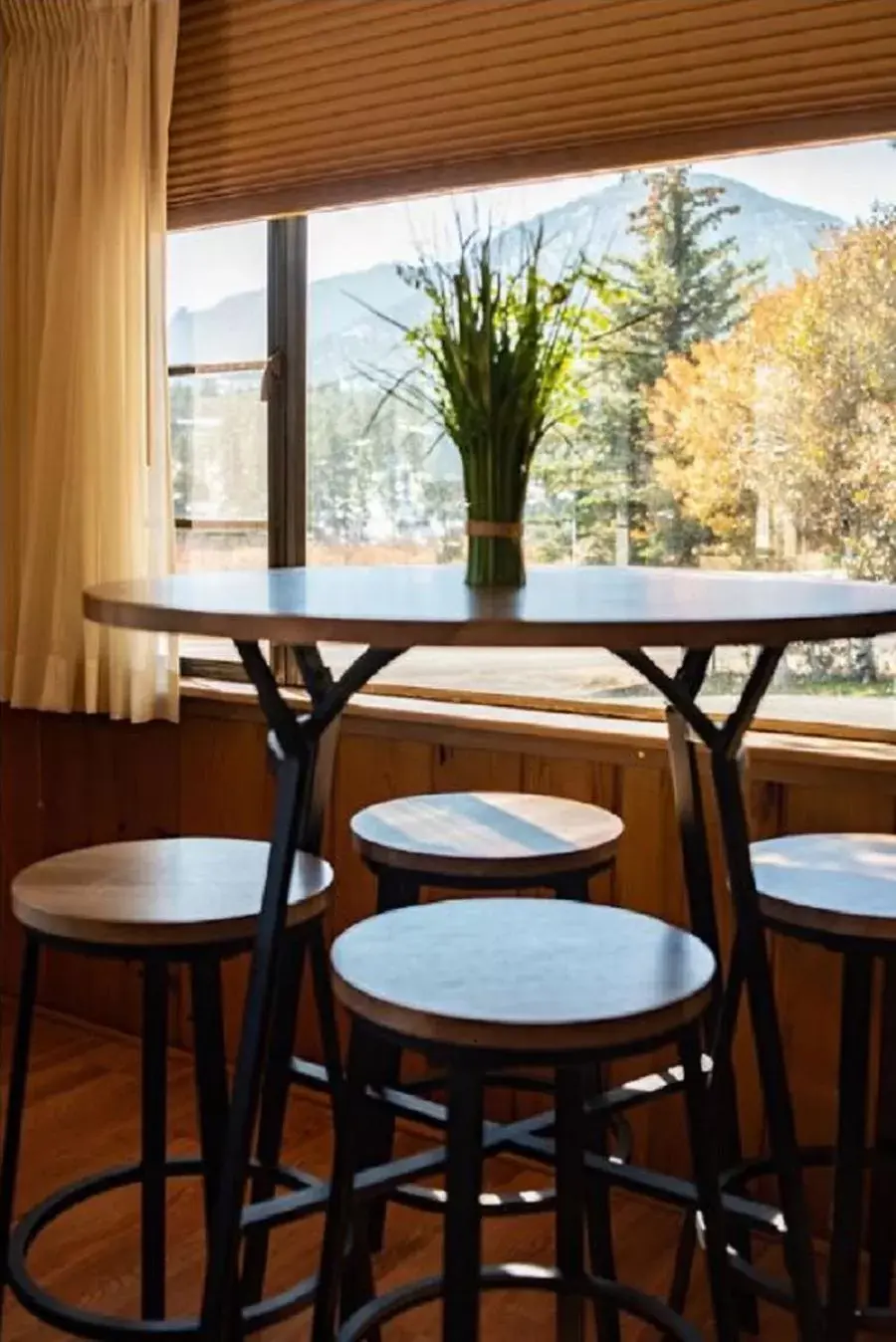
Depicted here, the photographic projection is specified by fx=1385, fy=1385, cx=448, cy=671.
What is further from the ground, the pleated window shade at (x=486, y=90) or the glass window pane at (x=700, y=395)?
the pleated window shade at (x=486, y=90)

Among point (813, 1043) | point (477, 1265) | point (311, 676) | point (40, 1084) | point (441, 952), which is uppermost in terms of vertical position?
point (311, 676)

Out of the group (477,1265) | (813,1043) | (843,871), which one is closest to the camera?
(477,1265)

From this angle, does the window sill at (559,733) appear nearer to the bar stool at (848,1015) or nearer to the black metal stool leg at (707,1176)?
the bar stool at (848,1015)

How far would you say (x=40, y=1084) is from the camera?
9.12 feet

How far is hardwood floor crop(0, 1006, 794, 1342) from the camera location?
1.99m

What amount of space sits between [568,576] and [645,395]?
23.1 inches

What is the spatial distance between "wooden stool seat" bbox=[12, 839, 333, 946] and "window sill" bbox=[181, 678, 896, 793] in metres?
0.66

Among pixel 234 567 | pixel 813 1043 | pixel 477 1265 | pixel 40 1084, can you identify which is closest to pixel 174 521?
pixel 234 567

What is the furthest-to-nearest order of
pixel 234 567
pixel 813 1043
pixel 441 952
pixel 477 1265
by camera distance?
pixel 234 567, pixel 813 1043, pixel 441 952, pixel 477 1265

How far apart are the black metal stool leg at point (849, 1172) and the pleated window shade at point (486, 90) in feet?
4.22

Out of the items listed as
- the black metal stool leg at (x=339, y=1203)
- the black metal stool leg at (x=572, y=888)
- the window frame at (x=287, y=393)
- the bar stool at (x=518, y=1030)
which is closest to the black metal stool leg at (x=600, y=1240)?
the bar stool at (x=518, y=1030)

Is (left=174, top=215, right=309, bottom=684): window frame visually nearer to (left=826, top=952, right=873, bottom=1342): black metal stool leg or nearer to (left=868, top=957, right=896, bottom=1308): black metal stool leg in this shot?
(left=868, top=957, right=896, bottom=1308): black metal stool leg

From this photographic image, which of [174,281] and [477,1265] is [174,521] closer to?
[174,281]

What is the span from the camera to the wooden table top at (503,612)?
1262mm
